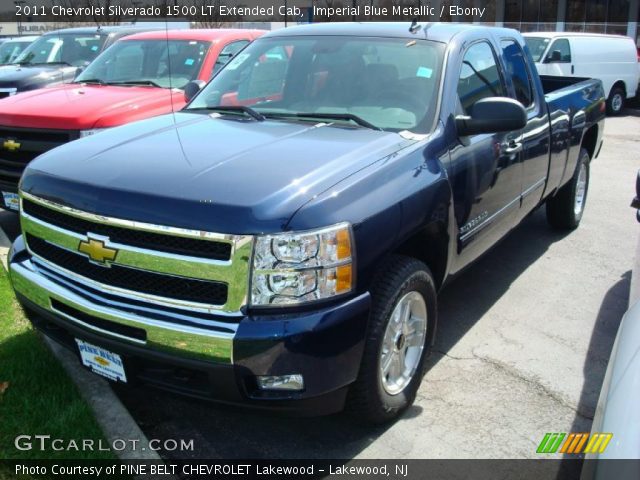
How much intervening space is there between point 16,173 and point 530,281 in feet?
14.8

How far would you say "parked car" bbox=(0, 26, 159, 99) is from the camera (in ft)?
29.3

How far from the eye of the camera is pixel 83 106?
5.88 metres

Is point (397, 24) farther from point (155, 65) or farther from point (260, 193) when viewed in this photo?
point (155, 65)

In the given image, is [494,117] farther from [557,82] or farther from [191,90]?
[557,82]

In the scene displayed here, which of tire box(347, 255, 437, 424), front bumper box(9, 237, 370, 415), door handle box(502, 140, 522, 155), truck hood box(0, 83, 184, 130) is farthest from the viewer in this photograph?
truck hood box(0, 83, 184, 130)

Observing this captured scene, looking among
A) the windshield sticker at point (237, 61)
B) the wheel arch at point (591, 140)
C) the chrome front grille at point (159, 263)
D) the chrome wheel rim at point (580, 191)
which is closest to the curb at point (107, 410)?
the chrome front grille at point (159, 263)

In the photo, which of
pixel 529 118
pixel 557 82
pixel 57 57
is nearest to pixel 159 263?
pixel 529 118

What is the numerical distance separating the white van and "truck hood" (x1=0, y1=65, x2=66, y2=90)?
8813 mm

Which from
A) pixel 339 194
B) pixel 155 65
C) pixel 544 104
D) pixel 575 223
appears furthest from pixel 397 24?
pixel 155 65

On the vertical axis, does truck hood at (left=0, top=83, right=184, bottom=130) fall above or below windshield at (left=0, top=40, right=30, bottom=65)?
below

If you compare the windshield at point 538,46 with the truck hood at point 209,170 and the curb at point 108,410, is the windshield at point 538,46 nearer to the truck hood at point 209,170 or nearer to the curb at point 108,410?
the truck hood at point 209,170

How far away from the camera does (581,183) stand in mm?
6586

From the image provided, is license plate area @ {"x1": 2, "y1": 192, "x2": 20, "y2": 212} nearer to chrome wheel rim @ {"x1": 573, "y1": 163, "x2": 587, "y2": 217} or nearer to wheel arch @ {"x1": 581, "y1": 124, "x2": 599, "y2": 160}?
chrome wheel rim @ {"x1": 573, "y1": 163, "x2": 587, "y2": 217}

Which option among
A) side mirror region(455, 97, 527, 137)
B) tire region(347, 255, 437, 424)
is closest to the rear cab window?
side mirror region(455, 97, 527, 137)
